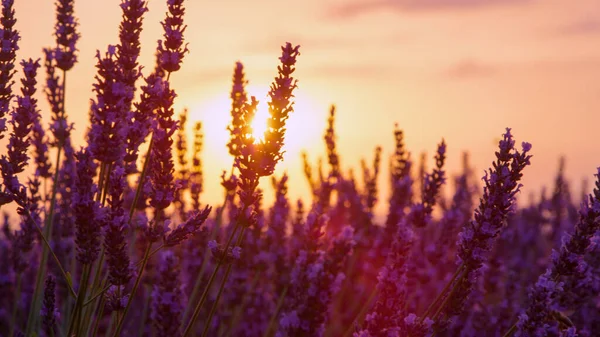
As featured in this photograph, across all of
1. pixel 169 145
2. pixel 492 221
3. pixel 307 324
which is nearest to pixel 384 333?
pixel 307 324

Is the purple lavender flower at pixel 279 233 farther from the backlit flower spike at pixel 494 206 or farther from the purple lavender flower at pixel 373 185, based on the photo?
the backlit flower spike at pixel 494 206

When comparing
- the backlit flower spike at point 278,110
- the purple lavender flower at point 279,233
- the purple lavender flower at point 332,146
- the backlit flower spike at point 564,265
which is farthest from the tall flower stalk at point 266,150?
the purple lavender flower at point 332,146

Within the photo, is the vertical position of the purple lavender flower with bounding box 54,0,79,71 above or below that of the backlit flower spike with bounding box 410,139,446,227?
above

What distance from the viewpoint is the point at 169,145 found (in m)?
3.19

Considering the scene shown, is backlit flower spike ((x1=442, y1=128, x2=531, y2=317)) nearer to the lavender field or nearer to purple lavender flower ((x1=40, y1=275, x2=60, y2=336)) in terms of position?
the lavender field

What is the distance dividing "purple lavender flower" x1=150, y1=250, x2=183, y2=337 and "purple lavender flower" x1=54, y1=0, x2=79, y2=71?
1.37 meters

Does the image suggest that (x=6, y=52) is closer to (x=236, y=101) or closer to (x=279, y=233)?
(x=236, y=101)

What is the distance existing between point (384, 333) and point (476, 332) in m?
1.71

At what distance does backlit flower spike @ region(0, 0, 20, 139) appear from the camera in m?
3.22

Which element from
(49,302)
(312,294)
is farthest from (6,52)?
(312,294)

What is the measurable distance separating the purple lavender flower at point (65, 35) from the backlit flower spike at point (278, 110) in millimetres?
1634

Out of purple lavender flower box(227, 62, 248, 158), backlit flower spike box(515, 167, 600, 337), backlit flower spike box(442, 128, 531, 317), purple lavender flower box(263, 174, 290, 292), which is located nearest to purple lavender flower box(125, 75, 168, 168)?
purple lavender flower box(227, 62, 248, 158)

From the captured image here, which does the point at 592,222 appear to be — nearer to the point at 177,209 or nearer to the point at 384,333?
the point at 384,333

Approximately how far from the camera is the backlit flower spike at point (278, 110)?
313 centimetres
